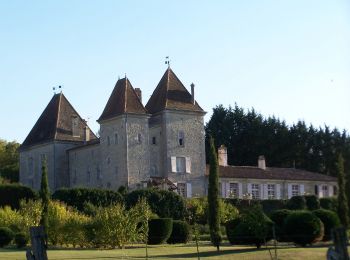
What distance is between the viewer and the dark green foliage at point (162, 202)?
57.3 m

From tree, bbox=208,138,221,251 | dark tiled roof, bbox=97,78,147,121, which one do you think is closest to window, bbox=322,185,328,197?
dark tiled roof, bbox=97,78,147,121

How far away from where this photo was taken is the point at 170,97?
71188 millimetres

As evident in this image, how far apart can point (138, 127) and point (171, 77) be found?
24.4 ft

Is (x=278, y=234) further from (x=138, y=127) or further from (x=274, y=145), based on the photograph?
(x=274, y=145)

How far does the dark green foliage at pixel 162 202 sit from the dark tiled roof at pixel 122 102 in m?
11.9

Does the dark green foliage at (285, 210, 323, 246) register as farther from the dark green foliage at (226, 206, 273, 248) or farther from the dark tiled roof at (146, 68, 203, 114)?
the dark tiled roof at (146, 68, 203, 114)

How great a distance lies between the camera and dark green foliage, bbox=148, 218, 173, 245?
41594 mm

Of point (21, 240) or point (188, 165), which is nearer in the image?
point (21, 240)

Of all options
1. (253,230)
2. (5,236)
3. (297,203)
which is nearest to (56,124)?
(297,203)

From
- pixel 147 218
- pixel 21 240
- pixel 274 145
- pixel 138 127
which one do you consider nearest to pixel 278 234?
pixel 147 218

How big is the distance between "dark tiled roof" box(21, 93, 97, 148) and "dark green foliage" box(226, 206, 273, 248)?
4262 cm

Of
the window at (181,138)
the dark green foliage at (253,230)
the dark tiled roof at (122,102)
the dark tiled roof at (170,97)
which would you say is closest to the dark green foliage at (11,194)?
the dark tiled roof at (122,102)

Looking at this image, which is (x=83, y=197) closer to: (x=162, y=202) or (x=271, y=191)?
(x=162, y=202)

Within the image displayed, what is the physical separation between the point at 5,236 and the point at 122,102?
3228 cm
